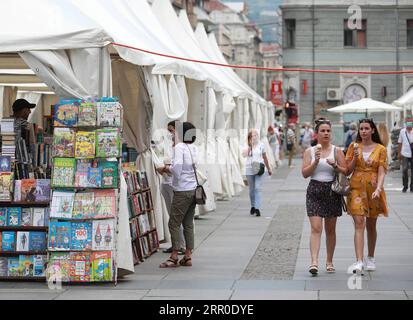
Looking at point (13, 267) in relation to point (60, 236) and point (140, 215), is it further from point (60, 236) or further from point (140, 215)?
point (140, 215)

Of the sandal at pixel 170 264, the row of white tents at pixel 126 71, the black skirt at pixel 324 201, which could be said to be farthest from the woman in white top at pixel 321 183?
the row of white tents at pixel 126 71

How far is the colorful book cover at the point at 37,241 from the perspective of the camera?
12.2 meters

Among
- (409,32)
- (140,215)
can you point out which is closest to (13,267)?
(140,215)

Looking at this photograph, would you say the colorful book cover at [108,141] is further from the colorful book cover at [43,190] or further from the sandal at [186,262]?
the sandal at [186,262]

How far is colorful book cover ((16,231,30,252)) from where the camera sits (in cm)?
1217

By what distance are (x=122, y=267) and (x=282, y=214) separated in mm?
9857

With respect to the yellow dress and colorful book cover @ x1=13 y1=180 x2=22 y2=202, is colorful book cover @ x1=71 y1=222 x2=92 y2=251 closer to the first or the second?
colorful book cover @ x1=13 y1=180 x2=22 y2=202

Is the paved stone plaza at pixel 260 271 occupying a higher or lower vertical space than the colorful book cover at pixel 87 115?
lower

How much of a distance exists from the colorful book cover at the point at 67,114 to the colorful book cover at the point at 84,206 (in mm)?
825

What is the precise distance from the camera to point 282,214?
21562 mm

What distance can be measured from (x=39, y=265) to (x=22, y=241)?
0.37 meters

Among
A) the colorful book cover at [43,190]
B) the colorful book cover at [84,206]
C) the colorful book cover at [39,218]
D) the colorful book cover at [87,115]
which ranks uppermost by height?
the colorful book cover at [87,115]
